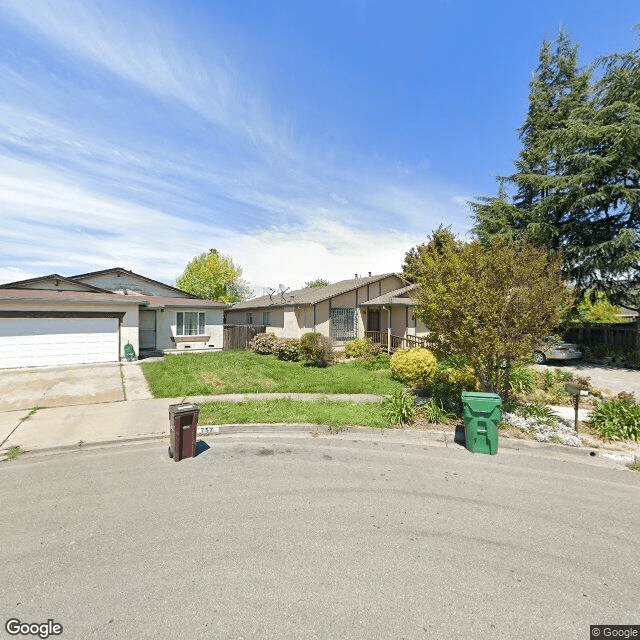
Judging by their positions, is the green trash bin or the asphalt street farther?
the green trash bin

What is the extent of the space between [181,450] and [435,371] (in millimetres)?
8829

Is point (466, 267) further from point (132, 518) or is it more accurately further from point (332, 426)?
point (132, 518)

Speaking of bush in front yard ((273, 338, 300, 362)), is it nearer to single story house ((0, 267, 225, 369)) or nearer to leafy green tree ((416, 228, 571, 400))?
single story house ((0, 267, 225, 369))

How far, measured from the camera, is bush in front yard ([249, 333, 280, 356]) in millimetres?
20359

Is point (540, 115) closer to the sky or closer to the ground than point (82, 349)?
closer to the sky

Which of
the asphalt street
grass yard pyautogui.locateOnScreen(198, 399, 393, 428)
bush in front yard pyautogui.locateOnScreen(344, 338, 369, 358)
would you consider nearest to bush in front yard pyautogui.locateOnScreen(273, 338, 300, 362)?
bush in front yard pyautogui.locateOnScreen(344, 338, 369, 358)

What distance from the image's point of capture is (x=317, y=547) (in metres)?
3.93

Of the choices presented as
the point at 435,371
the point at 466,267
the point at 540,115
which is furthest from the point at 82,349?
the point at 540,115

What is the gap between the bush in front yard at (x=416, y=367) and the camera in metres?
11.7

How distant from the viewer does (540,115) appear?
74.4 ft

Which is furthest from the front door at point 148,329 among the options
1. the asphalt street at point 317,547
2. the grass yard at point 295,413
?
the asphalt street at point 317,547

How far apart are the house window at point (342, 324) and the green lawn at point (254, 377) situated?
13.6 feet

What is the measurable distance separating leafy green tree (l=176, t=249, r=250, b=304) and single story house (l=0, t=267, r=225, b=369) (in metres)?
20.9

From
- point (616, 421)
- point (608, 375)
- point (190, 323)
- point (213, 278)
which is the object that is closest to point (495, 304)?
point (616, 421)
